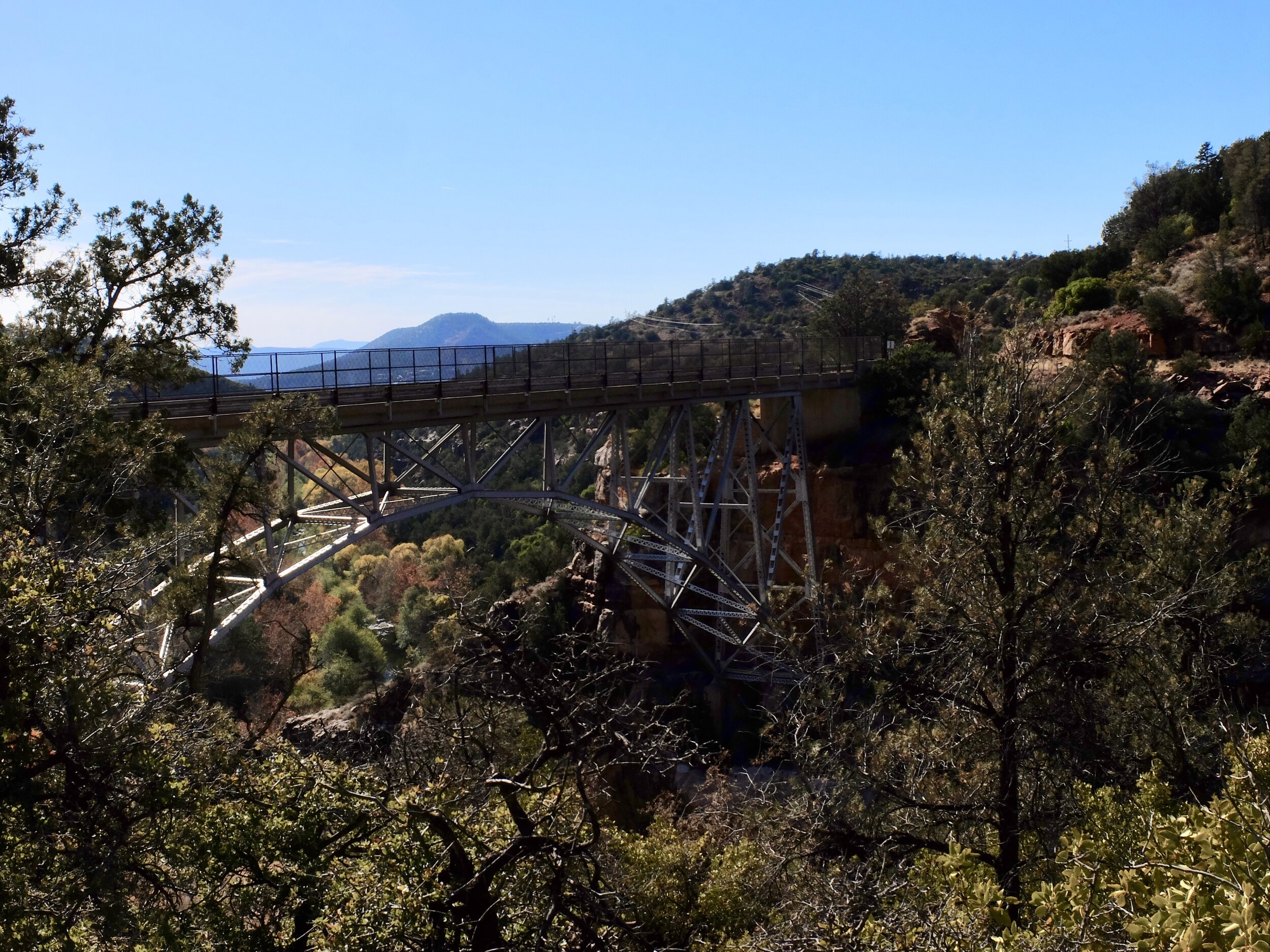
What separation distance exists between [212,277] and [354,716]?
48.1ft

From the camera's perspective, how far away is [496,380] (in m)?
17.7

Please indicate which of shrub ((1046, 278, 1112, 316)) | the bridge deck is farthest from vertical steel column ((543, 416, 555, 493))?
shrub ((1046, 278, 1112, 316))

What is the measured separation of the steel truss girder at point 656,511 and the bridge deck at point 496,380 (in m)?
0.42

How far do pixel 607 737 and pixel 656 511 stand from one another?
20.3 meters

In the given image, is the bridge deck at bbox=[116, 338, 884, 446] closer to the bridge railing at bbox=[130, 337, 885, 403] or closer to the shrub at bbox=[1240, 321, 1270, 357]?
the bridge railing at bbox=[130, 337, 885, 403]

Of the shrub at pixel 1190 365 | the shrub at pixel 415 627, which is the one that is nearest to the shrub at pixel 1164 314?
the shrub at pixel 1190 365

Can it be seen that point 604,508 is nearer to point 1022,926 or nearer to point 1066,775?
point 1066,775

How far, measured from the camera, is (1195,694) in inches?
401

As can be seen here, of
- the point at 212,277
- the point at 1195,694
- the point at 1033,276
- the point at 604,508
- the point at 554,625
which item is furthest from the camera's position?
the point at 1033,276

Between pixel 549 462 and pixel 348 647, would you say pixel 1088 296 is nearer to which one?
pixel 549 462

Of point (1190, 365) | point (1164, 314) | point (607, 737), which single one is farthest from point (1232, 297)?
point (607, 737)

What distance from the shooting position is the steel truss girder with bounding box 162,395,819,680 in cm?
1465

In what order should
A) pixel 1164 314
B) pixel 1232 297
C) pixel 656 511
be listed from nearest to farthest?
pixel 1232 297 → pixel 1164 314 → pixel 656 511

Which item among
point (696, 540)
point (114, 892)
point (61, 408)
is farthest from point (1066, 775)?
point (696, 540)
